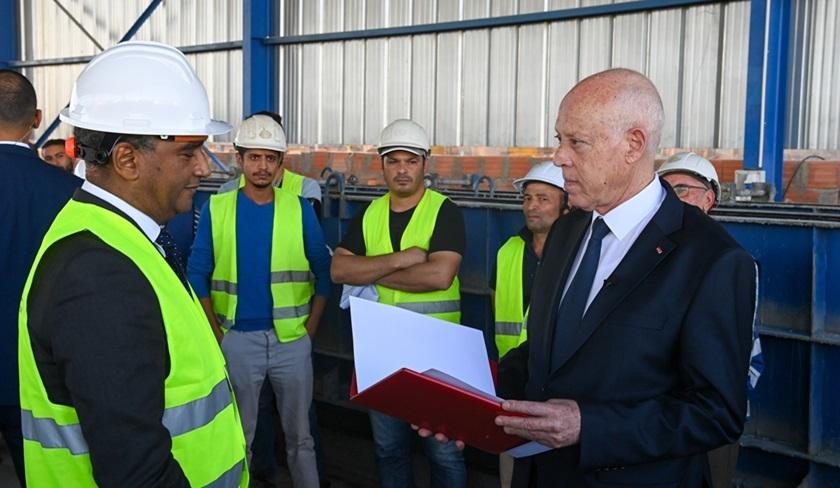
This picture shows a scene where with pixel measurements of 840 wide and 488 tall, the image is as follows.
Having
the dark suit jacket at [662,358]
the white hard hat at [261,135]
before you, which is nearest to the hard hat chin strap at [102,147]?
the dark suit jacket at [662,358]

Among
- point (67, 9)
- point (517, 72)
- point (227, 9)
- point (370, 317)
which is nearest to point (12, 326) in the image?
point (370, 317)

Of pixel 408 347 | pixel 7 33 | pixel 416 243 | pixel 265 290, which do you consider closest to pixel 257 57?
pixel 7 33

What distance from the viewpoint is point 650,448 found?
1.91m

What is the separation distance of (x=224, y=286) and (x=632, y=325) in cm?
292

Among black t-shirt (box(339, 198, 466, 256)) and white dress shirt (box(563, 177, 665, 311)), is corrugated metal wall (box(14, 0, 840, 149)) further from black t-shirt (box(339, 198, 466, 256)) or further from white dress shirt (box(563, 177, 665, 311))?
white dress shirt (box(563, 177, 665, 311))

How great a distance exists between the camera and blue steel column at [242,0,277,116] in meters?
10.2

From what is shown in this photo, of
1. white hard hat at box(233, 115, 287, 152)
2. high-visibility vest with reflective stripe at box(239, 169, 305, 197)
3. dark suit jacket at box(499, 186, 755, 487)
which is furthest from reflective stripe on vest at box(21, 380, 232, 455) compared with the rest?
high-visibility vest with reflective stripe at box(239, 169, 305, 197)

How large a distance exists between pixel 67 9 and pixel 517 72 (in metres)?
8.63

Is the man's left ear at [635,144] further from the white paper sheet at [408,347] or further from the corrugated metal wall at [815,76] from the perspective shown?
the corrugated metal wall at [815,76]

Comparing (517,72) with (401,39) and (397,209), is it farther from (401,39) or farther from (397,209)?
(397,209)

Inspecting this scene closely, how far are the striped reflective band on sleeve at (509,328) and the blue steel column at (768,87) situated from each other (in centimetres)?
329

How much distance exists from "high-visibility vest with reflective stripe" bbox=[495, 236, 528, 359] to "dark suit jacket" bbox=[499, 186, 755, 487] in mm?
1903

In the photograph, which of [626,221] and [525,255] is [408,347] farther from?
[525,255]

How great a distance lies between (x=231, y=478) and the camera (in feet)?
6.25
